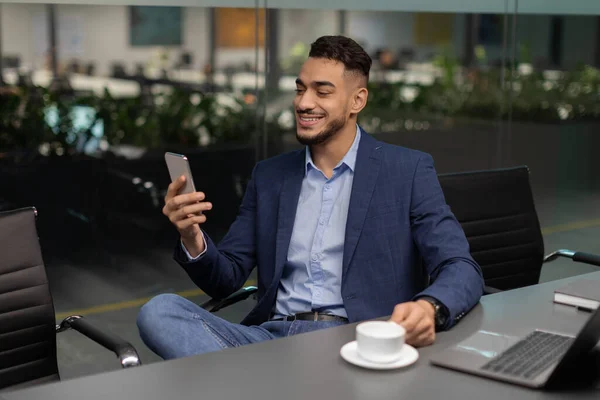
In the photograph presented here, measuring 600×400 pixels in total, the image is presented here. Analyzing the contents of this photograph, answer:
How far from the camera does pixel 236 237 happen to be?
9.32 feet

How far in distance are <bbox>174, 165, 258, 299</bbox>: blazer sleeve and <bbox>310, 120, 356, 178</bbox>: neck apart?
227 mm

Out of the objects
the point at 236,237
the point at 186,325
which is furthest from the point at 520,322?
the point at 236,237

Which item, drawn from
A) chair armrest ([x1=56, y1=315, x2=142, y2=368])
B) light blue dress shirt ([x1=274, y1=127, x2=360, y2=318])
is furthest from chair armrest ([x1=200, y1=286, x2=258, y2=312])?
chair armrest ([x1=56, y1=315, x2=142, y2=368])

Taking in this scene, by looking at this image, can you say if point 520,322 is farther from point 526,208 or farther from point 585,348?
point 526,208

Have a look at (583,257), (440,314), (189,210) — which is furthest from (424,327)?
(583,257)

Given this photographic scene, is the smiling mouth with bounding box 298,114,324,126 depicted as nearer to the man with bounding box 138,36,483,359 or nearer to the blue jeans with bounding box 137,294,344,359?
the man with bounding box 138,36,483,359

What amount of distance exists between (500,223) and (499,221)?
1 cm

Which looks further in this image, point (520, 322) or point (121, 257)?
point (121, 257)

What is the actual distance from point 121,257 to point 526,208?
196 centimetres

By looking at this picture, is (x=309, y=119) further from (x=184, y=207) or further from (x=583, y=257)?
(x=583, y=257)

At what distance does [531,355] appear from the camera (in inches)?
73.0

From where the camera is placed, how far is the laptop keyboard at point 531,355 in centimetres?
176

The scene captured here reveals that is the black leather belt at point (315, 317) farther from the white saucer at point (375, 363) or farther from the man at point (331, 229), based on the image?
the white saucer at point (375, 363)

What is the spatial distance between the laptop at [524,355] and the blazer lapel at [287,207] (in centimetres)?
84
